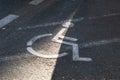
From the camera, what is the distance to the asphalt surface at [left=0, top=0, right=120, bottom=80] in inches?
210

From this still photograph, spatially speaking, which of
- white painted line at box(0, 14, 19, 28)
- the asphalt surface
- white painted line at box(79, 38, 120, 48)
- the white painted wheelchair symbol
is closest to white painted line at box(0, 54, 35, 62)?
the asphalt surface

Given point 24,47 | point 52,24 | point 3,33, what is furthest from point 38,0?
point 24,47

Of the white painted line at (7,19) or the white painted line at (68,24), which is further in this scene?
the white painted line at (7,19)

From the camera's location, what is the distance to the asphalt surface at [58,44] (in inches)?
210

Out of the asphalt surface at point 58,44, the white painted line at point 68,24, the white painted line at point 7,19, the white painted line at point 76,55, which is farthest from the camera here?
the white painted line at point 7,19

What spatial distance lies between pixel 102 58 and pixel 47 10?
3482 mm

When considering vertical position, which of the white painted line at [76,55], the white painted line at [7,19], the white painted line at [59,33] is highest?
A: the white painted line at [7,19]

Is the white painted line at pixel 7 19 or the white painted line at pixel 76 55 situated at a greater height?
the white painted line at pixel 7 19

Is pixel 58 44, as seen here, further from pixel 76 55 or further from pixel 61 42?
pixel 76 55

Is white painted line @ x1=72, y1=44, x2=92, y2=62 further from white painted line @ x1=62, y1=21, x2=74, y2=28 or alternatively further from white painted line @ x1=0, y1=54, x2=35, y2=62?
white painted line @ x1=62, y1=21, x2=74, y2=28

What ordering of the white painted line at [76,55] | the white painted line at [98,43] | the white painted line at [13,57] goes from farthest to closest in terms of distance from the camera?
the white painted line at [98,43] → the white painted line at [13,57] → the white painted line at [76,55]

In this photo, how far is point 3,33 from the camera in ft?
23.3

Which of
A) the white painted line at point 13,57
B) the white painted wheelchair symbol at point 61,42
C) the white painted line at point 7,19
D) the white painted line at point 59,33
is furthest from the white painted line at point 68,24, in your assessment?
the white painted line at point 13,57

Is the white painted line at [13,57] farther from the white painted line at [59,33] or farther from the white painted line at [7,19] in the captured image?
the white painted line at [7,19]
